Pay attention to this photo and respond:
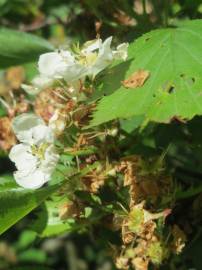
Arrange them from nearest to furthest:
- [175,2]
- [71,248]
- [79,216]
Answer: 1. [79,216]
2. [175,2]
3. [71,248]

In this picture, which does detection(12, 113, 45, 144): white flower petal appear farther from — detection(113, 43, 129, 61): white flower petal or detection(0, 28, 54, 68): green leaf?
detection(0, 28, 54, 68): green leaf

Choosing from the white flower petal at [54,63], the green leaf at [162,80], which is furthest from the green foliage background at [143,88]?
the white flower petal at [54,63]

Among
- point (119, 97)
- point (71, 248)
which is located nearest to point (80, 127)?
point (119, 97)

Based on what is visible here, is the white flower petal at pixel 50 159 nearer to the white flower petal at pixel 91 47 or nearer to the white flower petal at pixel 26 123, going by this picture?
the white flower petal at pixel 26 123

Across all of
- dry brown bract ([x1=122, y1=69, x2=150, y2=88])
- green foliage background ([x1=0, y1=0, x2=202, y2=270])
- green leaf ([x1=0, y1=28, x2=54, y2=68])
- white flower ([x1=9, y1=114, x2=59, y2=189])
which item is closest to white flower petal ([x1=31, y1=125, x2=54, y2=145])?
white flower ([x1=9, y1=114, x2=59, y2=189])

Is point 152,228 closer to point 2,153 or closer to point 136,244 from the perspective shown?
point 136,244

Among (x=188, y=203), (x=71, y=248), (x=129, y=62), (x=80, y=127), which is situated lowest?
(x=71, y=248)

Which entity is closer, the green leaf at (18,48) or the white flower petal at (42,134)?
the white flower petal at (42,134)
